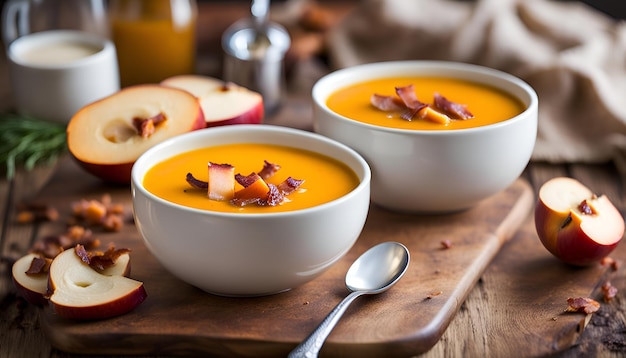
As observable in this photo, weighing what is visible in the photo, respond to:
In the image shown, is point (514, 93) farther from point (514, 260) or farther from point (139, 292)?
point (139, 292)

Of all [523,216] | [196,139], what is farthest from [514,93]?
[196,139]

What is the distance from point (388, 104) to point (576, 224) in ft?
1.67

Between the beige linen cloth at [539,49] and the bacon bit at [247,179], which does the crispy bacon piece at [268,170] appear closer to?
the bacon bit at [247,179]

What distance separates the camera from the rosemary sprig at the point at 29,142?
240 centimetres

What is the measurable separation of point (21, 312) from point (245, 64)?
1210 millimetres

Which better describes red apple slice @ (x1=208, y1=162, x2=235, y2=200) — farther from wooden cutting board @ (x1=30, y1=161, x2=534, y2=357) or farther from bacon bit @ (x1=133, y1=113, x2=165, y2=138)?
bacon bit @ (x1=133, y1=113, x2=165, y2=138)

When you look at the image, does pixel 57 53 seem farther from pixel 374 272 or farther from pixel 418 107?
pixel 374 272

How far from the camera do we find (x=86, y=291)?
1.59 meters

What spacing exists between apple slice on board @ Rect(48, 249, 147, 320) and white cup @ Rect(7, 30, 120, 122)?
3.16ft

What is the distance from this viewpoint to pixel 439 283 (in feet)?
5.68

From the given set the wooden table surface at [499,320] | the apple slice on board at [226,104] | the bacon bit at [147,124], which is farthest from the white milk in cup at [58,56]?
the bacon bit at [147,124]

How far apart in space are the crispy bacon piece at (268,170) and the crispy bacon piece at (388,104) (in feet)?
1.35

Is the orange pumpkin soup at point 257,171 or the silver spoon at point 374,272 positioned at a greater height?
the orange pumpkin soup at point 257,171

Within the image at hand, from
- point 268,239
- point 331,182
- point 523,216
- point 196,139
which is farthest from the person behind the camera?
point 523,216
